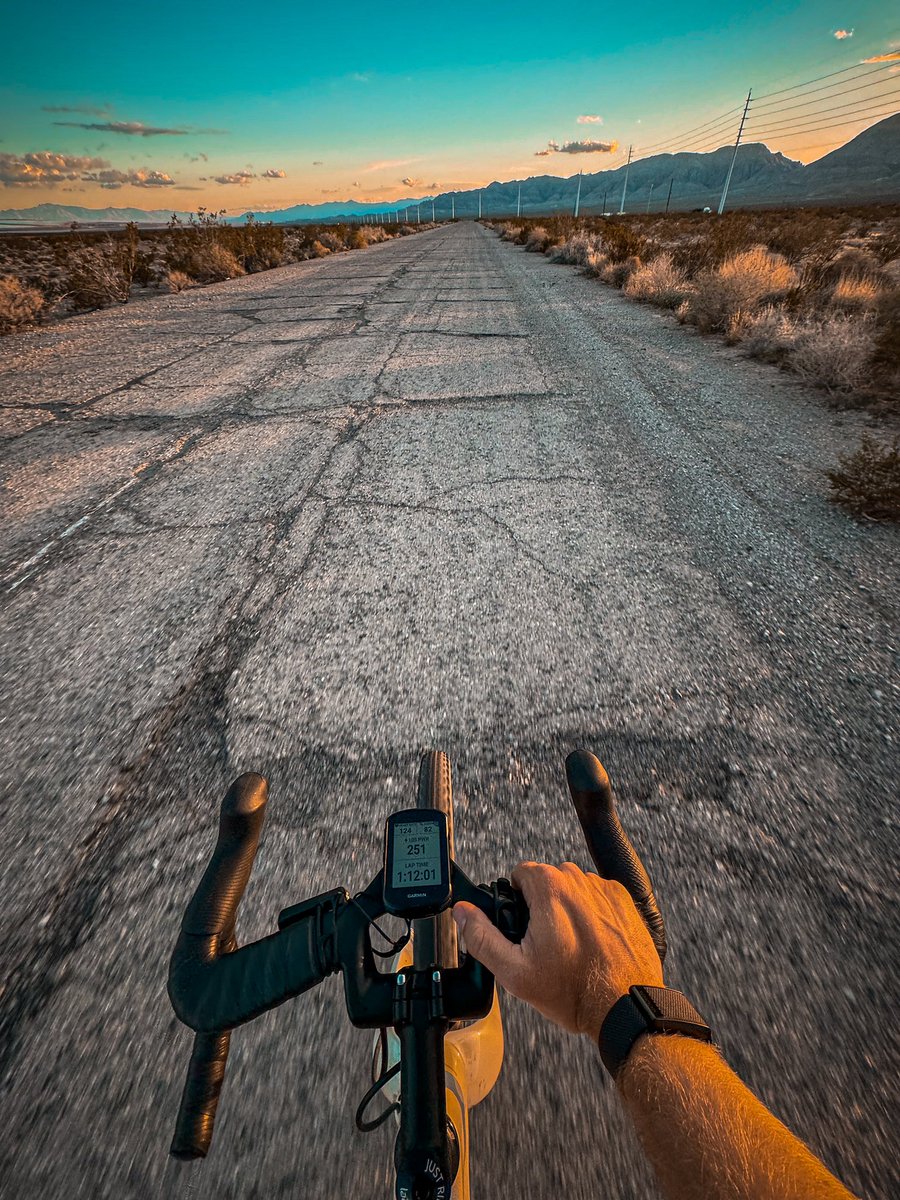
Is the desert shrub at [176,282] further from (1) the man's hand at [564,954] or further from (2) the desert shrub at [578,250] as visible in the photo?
(1) the man's hand at [564,954]

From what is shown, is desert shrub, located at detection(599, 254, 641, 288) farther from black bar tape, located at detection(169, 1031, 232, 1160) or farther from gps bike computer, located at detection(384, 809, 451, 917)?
black bar tape, located at detection(169, 1031, 232, 1160)

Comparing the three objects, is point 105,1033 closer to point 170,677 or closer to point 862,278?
point 170,677

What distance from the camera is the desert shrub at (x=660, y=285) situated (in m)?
8.21

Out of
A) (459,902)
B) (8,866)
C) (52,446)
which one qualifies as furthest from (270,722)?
(52,446)

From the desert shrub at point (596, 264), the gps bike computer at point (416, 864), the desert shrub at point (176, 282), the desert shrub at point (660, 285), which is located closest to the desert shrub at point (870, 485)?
the gps bike computer at point (416, 864)

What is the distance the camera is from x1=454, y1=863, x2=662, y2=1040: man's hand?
2.88 ft

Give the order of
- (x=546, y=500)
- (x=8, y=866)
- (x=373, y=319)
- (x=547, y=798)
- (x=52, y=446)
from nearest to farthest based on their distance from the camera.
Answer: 1. (x=8, y=866)
2. (x=547, y=798)
3. (x=546, y=500)
4. (x=52, y=446)
5. (x=373, y=319)

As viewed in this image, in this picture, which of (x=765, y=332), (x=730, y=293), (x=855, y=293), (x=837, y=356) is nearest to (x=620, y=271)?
(x=730, y=293)

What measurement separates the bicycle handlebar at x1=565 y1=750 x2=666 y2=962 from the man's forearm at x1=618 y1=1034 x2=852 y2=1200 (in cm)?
24

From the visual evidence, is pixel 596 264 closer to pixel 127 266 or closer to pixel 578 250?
pixel 578 250

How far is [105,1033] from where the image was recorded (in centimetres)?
120

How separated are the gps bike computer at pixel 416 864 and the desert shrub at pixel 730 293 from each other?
7.61m

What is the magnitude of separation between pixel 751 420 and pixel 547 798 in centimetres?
400

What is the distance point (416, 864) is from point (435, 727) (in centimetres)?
96
